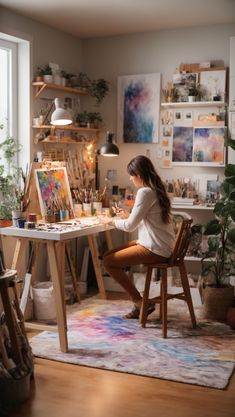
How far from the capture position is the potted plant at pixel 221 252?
4.58m

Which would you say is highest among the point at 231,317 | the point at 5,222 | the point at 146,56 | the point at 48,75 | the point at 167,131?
the point at 146,56

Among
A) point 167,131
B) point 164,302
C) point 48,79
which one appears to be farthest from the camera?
point 167,131

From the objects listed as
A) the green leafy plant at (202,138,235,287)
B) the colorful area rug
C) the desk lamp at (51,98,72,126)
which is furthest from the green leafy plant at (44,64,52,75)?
the colorful area rug

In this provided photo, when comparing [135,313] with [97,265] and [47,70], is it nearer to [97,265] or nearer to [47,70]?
[97,265]

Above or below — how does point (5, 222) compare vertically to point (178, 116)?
below

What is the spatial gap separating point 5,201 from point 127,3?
1867 millimetres

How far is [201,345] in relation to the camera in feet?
13.3

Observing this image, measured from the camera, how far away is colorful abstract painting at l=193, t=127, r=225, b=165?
530 centimetres

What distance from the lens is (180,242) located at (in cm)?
433

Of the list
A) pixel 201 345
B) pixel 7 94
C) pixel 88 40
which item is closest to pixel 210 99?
pixel 88 40

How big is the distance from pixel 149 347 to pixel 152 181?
4.16ft

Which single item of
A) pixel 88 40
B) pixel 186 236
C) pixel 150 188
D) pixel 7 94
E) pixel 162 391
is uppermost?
pixel 88 40

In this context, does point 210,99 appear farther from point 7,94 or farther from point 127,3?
point 7,94

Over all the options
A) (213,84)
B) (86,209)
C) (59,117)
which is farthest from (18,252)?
(213,84)
